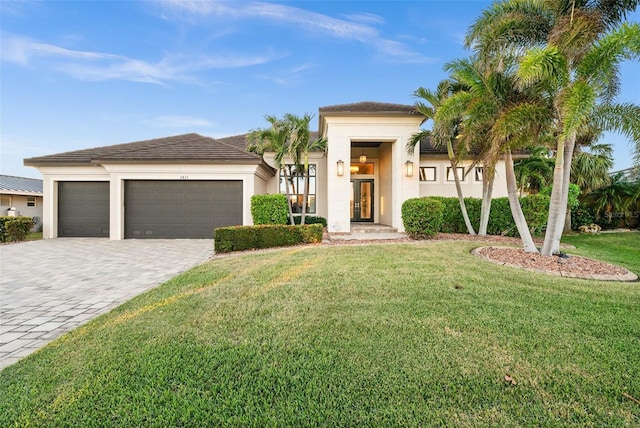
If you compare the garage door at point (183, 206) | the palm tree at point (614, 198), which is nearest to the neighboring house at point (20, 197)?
the garage door at point (183, 206)

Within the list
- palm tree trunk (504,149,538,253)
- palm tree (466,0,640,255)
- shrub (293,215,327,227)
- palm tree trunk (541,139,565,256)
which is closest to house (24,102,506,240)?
shrub (293,215,327,227)

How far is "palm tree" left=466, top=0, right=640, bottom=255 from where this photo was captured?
5324mm

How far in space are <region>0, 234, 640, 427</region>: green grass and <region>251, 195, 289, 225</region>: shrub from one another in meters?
6.02

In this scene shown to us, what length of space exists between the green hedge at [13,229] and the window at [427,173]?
58.5 ft

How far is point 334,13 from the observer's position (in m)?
13.1

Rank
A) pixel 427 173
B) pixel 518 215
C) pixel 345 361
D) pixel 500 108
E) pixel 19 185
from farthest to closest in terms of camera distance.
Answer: pixel 19 185
pixel 427 173
pixel 518 215
pixel 500 108
pixel 345 361

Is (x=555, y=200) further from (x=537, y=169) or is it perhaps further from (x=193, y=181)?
(x=193, y=181)

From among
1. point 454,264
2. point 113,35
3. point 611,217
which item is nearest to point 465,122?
point 454,264

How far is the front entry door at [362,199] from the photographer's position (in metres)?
14.8

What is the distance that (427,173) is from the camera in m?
13.9

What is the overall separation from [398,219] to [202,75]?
16.0m

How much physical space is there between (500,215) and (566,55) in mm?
5945

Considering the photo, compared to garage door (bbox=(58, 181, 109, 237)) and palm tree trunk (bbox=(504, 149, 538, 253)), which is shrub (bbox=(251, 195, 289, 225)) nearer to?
palm tree trunk (bbox=(504, 149, 538, 253))

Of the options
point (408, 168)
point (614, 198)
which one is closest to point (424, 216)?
point (408, 168)
